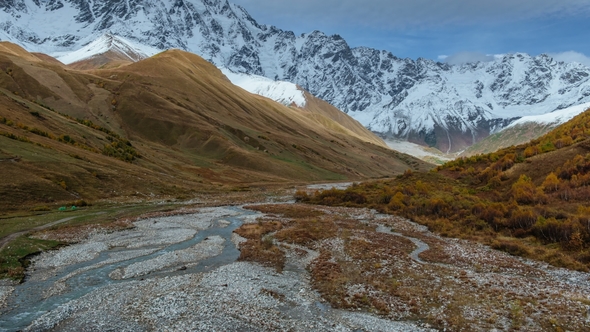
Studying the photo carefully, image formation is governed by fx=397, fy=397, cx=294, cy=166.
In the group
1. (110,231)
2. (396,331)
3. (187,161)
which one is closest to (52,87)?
(187,161)

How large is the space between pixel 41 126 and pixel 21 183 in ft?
117

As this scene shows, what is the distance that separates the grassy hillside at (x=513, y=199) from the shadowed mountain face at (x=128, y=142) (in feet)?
123

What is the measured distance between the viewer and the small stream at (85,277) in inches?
903

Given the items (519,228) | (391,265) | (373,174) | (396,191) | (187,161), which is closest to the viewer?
(391,265)

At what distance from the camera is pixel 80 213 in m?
52.5

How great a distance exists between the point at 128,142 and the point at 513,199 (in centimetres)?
9162

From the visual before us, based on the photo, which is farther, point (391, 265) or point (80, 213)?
point (80, 213)

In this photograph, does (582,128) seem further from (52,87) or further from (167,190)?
(52,87)

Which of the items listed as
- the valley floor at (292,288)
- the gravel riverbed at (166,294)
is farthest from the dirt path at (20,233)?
the gravel riverbed at (166,294)

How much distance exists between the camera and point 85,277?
29562mm

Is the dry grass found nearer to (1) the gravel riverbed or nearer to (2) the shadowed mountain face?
(1) the gravel riverbed

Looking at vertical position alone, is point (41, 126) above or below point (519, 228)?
above

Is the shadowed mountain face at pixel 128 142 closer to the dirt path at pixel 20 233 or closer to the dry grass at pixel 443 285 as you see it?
the dirt path at pixel 20 233

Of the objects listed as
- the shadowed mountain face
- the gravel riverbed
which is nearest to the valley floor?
the gravel riverbed
